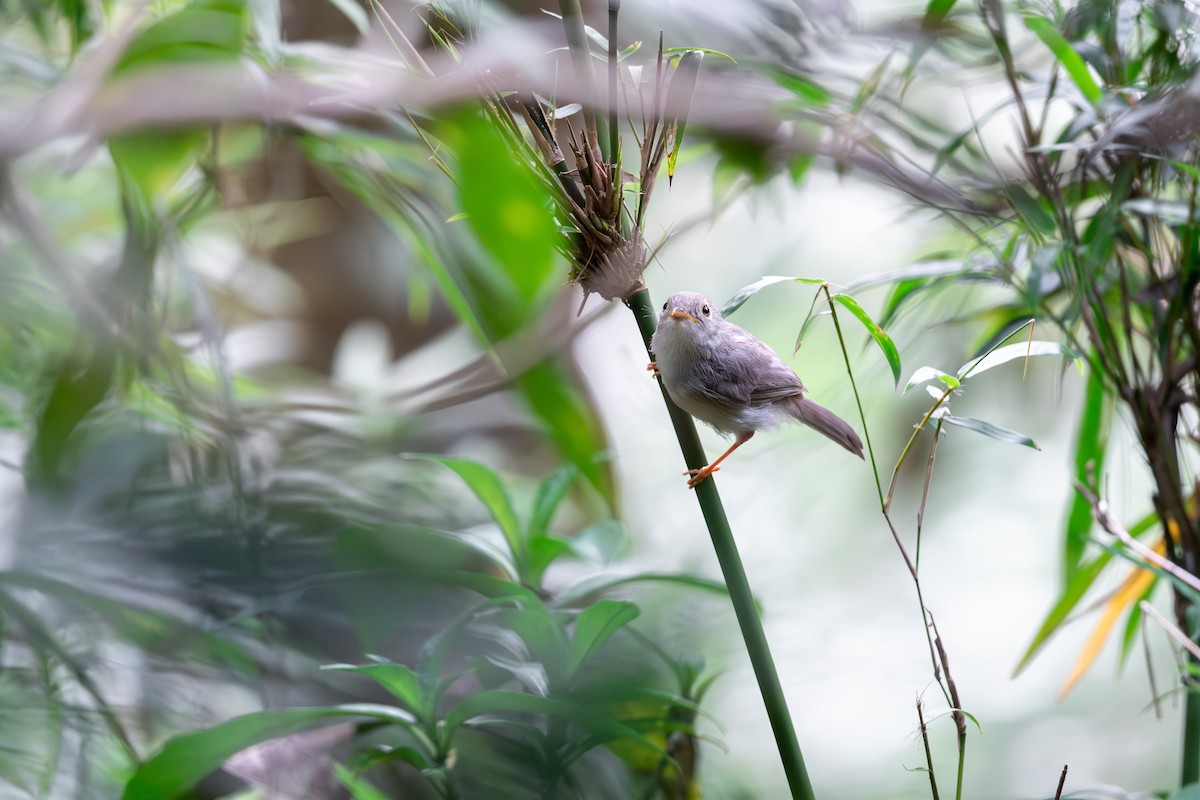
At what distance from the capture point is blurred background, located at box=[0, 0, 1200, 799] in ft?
2.07

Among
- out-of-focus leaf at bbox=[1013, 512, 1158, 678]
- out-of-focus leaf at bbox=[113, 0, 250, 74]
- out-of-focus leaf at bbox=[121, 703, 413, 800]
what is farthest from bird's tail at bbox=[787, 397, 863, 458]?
out-of-focus leaf at bbox=[113, 0, 250, 74]

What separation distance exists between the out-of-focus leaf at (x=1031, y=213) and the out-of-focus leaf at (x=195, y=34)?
70cm

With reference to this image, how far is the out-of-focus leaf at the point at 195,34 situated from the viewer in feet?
2.54

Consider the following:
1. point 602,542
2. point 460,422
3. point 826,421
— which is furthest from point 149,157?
point 460,422

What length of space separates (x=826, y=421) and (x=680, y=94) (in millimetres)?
292

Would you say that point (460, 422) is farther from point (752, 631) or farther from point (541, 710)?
point (752, 631)

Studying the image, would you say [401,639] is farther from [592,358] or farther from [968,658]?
[968,658]

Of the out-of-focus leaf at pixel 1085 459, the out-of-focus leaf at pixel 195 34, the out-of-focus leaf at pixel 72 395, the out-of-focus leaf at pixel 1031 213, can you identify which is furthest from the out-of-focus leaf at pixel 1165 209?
the out-of-focus leaf at pixel 72 395

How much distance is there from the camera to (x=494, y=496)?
729mm

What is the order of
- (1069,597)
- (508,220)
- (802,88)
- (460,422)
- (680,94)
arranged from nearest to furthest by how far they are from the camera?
(508,220)
(680,94)
(1069,597)
(802,88)
(460,422)

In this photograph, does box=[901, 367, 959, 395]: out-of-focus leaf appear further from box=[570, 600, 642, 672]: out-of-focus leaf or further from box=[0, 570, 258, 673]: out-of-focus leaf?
box=[0, 570, 258, 673]: out-of-focus leaf

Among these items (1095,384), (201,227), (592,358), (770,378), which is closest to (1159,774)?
Result: (1095,384)

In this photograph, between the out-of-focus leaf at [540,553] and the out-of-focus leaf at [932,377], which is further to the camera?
the out-of-focus leaf at [540,553]

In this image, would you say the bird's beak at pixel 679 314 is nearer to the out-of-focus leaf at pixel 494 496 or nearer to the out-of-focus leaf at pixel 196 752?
the out-of-focus leaf at pixel 494 496
